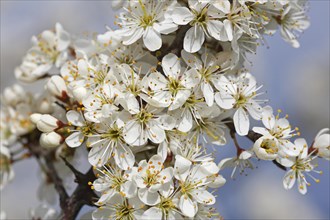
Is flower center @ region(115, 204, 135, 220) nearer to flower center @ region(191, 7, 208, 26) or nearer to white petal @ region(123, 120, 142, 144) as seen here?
white petal @ region(123, 120, 142, 144)

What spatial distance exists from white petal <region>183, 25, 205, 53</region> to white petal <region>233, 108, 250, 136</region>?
35cm

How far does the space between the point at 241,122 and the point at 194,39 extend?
0.42 meters

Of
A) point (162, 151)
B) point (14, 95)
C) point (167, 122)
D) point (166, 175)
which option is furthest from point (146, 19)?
point (14, 95)

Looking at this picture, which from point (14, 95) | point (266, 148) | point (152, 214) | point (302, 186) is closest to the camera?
point (152, 214)

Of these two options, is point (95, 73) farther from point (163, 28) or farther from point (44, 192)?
point (44, 192)

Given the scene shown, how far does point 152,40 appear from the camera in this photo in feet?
9.57

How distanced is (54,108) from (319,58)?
486 cm

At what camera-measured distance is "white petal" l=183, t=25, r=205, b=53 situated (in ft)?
9.48

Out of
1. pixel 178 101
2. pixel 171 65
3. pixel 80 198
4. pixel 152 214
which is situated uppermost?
pixel 171 65

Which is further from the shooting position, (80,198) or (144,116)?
(80,198)

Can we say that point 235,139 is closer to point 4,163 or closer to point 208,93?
point 208,93

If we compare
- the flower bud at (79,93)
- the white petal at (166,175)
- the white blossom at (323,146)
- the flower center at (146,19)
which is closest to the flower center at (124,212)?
the white petal at (166,175)

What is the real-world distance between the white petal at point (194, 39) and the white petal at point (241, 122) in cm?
35

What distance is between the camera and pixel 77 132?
2990 mm
